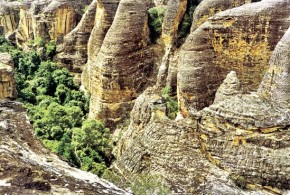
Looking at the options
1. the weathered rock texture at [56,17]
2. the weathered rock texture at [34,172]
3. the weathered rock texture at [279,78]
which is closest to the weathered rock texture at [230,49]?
the weathered rock texture at [279,78]

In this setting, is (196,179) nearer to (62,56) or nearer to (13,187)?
(13,187)

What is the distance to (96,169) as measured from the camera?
14391mm

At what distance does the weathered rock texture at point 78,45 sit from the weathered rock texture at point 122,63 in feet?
18.2

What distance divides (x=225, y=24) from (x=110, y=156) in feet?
22.3

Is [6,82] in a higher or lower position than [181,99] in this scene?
higher

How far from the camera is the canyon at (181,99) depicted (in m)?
6.55

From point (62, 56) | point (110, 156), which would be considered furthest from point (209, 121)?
point (62, 56)

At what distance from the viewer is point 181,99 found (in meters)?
15.3

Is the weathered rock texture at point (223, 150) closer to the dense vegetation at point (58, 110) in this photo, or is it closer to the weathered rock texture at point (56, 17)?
the dense vegetation at point (58, 110)

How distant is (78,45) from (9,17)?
12201 mm

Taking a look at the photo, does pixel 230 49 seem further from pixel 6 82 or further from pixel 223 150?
pixel 6 82

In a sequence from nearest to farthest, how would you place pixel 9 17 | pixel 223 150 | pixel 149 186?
pixel 149 186 < pixel 223 150 < pixel 9 17

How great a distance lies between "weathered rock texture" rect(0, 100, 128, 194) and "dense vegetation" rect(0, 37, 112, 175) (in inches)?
201

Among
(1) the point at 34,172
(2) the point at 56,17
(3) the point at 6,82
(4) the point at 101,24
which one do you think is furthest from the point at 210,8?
(2) the point at 56,17
